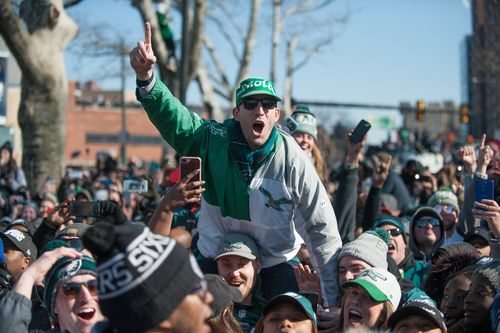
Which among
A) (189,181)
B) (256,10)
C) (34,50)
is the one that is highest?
(256,10)

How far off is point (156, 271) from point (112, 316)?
0.19 meters

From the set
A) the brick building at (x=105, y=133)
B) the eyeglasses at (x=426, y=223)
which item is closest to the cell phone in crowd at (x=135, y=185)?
the eyeglasses at (x=426, y=223)

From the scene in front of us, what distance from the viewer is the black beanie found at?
8.89 feet

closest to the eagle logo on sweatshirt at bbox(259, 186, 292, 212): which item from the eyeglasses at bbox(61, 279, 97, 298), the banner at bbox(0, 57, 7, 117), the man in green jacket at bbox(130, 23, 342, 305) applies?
the man in green jacket at bbox(130, 23, 342, 305)

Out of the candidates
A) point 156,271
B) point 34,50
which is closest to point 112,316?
point 156,271

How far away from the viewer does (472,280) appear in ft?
16.6

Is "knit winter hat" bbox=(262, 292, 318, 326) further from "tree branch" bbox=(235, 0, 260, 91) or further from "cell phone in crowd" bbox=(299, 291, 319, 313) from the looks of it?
"tree branch" bbox=(235, 0, 260, 91)

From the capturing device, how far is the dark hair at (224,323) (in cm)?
450

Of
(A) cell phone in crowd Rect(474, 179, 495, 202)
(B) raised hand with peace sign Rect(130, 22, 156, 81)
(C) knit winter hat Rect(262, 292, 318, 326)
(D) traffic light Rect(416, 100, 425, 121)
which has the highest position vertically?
(D) traffic light Rect(416, 100, 425, 121)

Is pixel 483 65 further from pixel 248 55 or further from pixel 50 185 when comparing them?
pixel 50 185

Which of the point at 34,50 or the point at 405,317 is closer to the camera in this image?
the point at 405,317

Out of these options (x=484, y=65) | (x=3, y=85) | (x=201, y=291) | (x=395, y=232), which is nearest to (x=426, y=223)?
(x=395, y=232)

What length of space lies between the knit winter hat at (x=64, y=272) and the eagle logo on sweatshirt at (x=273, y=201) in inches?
47.0

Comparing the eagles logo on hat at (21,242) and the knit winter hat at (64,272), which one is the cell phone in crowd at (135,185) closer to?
the eagles logo on hat at (21,242)
